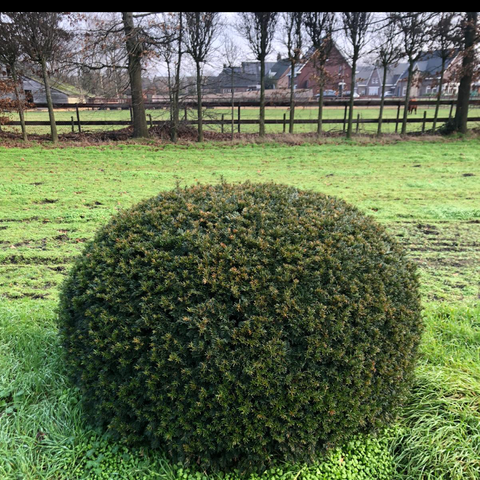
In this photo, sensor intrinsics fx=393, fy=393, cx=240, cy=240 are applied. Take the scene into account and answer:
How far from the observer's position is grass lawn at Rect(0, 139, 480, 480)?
2439 mm

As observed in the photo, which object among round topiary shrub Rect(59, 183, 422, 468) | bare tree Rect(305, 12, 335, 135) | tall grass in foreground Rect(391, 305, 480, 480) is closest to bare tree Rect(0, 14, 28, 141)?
bare tree Rect(305, 12, 335, 135)

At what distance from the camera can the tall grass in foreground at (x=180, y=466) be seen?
93.0 inches

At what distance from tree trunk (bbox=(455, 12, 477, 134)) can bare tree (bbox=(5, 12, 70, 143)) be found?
18654mm

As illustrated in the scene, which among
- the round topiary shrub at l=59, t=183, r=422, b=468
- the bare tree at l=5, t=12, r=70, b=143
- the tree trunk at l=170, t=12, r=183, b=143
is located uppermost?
the bare tree at l=5, t=12, r=70, b=143

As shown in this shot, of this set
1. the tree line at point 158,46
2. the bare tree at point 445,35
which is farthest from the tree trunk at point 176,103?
the bare tree at point 445,35

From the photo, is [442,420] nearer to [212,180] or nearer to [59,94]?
[212,180]

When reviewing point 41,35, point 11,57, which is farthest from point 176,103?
point 11,57

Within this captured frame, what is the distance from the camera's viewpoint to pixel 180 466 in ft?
7.66

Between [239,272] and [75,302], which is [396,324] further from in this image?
[75,302]

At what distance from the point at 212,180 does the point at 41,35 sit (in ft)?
35.9

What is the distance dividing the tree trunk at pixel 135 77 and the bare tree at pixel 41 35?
2.57m

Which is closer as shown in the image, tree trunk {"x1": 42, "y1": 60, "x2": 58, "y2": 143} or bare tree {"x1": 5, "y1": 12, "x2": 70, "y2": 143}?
bare tree {"x1": 5, "y1": 12, "x2": 70, "y2": 143}

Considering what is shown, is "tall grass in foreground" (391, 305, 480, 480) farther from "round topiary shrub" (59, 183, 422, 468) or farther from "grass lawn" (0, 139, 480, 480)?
"round topiary shrub" (59, 183, 422, 468)

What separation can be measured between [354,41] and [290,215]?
20372 mm
